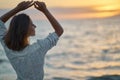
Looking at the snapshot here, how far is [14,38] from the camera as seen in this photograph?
333cm

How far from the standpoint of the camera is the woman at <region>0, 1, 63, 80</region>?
10.9 feet

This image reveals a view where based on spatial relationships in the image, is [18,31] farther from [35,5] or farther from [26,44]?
[35,5]

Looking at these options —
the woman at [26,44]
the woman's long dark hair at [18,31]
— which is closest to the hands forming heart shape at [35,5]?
the woman at [26,44]

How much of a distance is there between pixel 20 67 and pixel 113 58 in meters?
15.2

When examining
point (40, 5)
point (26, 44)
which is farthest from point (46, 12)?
point (26, 44)

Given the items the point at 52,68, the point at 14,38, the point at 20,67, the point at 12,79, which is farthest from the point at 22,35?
the point at 52,68

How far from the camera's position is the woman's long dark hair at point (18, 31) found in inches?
131

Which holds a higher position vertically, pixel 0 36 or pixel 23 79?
pixel 0 36

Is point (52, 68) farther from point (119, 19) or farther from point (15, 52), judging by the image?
point (119, 19)

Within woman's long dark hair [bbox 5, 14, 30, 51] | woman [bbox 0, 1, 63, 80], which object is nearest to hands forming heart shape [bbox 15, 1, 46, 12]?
woman [bbox 0, 1, 63, 80]

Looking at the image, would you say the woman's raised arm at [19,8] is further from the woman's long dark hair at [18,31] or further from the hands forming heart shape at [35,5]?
the woman's long dark hair at [18,31]

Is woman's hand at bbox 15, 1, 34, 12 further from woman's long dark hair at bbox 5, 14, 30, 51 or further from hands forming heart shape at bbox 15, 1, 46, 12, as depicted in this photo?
woman's long dark hair at bbox 5, 14, 30, 51

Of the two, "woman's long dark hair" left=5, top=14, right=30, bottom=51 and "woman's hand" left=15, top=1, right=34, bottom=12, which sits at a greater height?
"woman's hand" left=15, top=1, right=34, bottom=12

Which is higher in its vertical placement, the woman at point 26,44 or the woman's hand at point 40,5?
the woman's hand at point 40,5
